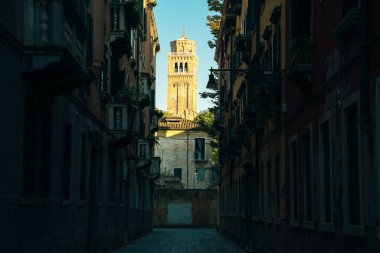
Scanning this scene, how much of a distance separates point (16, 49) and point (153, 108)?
1581 inches

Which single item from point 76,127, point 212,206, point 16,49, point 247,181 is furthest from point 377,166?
point 212,206

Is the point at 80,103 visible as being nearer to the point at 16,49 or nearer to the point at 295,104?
the point at 295,104

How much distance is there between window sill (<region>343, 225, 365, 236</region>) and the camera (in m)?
9.97

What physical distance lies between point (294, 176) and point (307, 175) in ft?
5.53

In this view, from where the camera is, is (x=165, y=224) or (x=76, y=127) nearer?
(x=76, y=127)

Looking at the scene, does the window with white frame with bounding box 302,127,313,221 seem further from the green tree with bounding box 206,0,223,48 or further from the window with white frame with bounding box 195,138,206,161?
the window with white frame with bounding box 195,138,206,161

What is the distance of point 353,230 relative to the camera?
34.3ft

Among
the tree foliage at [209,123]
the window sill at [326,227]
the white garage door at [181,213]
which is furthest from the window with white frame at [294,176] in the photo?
the white garage door at [181,213]

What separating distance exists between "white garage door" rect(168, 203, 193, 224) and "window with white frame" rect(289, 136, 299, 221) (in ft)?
157

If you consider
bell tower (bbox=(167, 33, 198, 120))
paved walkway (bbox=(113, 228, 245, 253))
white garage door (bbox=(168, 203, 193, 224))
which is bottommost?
paved walkway (bbox=(113, 228, 245, 253))

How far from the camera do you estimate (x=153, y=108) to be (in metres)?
51.4

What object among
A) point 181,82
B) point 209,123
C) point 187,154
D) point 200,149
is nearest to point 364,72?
point 209,123

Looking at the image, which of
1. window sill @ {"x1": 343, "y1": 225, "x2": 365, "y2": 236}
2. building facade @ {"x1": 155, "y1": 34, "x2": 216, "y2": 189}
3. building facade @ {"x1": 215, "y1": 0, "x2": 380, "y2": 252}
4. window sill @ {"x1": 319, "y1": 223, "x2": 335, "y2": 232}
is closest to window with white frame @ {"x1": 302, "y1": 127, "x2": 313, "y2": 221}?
building facade @ {"x1": 215, "y1": 0, "x2": 380, "y2": 252}

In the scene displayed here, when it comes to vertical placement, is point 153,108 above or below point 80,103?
above
